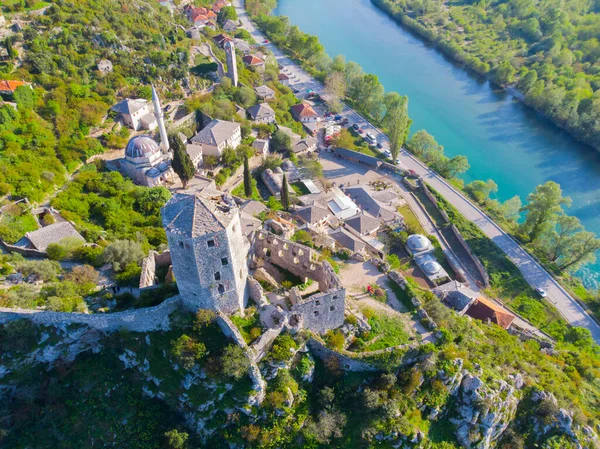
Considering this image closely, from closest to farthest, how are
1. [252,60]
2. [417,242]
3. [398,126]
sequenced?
[417,242], [398,126], [252,60]

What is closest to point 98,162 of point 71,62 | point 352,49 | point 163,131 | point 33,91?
point 163,131

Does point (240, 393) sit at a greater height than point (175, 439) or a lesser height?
greater

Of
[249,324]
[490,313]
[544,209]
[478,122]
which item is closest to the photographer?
[249,324]

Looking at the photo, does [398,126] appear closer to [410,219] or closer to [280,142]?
[410,219]

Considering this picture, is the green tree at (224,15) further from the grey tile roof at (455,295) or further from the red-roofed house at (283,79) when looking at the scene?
the grey tile roof at (455,295)

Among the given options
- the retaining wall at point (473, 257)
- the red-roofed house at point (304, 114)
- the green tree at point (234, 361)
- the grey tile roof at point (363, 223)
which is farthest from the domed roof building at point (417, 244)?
the red-roofed house at point (304, 114)

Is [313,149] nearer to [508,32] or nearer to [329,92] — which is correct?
[329,92]

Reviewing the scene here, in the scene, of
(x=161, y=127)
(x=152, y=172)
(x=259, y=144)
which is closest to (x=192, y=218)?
(x=152, y=172)
